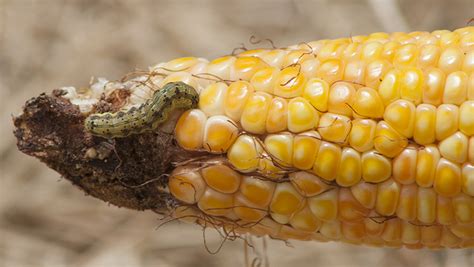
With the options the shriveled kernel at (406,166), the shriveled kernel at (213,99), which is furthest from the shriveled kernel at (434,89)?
the shriveled kernel at (213,99)

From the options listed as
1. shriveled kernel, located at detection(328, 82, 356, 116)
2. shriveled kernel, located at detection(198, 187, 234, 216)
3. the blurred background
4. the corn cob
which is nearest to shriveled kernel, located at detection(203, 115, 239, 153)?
the corn cob

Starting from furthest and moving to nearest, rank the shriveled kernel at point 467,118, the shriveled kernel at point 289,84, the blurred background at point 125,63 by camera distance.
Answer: the blurred background at point 125,63, the shriveled kernel at point 289,84, the shriveled kernel at point 467,118

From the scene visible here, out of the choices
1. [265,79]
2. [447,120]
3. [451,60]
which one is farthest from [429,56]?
[265,79]

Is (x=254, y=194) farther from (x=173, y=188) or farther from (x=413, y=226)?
(x=413, y=226)

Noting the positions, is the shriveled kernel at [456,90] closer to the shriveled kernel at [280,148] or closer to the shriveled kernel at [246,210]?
the shriveled kernel at [280,148]

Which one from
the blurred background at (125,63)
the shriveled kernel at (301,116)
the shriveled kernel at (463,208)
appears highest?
the blurred background at (125,63)

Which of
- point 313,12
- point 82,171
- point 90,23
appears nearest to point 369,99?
point 82,171

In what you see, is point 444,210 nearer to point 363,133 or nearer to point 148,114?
point 363,133
